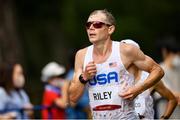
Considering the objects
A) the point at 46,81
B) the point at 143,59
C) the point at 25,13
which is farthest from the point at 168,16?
the point at 143,59

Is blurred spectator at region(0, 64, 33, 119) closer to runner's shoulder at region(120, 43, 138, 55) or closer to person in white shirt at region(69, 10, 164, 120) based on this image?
person in white shirt at region(69, 10, 164, 120)

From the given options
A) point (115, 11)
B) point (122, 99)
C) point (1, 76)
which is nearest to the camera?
point (122, 99)

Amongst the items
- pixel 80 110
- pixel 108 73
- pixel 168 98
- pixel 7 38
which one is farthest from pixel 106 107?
pixel 7 38

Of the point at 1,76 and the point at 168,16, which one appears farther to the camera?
the point at 168,16

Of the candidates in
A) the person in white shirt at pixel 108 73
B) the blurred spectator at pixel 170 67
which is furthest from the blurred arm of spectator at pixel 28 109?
the person in white shirt at pixel 108 73

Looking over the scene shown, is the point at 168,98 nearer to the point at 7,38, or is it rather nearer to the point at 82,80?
the point at 82,80

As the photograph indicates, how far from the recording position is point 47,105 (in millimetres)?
14039

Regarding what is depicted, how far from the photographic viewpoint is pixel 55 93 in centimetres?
1402

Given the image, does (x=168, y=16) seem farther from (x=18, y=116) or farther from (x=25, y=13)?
(x=18, y=116)

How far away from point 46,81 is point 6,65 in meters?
0.79

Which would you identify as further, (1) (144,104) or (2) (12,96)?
(2) (12,96)

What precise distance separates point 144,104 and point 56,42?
24.9 metres

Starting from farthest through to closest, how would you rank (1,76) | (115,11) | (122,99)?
(115,11) → (1,76) → (122,99)

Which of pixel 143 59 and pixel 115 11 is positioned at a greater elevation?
pixel 143 59
